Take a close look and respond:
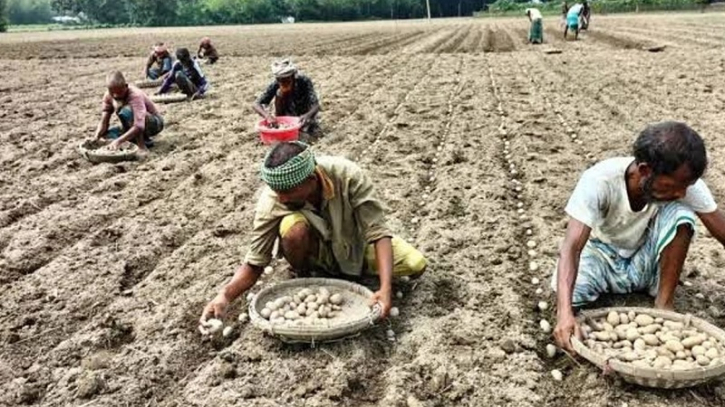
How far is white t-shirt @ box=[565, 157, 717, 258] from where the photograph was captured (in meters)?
3.31

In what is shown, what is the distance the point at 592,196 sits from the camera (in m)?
3.31

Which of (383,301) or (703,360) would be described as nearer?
(703,360)

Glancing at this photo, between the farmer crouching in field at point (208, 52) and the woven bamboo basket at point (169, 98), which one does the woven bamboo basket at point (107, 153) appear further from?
the farmer crouching in field at point (208, 52)

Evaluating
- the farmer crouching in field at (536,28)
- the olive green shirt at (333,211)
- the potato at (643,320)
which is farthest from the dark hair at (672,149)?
Result: the farmer crouching in field at (536,28)

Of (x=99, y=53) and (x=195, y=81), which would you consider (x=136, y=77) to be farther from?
(x=99, y=53)

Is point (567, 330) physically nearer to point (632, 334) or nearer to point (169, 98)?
point (632, 334)

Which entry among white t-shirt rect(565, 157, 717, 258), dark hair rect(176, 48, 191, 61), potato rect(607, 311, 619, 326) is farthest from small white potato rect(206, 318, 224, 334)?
dark hair rect(176, 48, 191, 61)

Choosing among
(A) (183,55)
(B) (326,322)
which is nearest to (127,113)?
(A) (183,55)

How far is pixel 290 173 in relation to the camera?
3268mm

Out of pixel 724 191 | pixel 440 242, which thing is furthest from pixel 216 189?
pixel 724 191

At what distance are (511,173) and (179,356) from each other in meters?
3.69

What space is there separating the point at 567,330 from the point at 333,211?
4.44ft

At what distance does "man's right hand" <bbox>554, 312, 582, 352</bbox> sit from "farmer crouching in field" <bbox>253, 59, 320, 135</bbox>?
460 cm

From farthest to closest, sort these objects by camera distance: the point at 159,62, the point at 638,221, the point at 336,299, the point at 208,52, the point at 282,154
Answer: the point at 208,52
the point at 159,62
the point at 336,299
the point at 638,221
the point at 282,154
